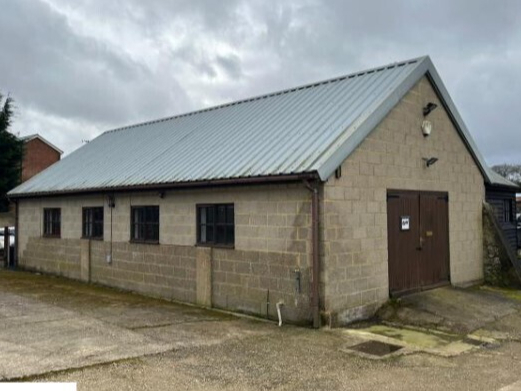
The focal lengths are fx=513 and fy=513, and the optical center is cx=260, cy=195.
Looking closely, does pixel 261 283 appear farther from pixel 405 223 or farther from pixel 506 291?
pixel 506 291

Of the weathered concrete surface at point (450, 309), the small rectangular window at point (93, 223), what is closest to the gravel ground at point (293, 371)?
the weathered concrete surface at point (450, 309)

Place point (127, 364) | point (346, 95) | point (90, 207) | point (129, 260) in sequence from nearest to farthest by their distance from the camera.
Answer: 1. point (127, 364)
2. point (346, 95)
3. point (129, 260)
4. point (90, 207)

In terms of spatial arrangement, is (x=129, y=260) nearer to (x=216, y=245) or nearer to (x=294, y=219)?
(x=216, y=245)

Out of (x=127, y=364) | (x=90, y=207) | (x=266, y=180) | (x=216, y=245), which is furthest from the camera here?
(x=90, y=207)

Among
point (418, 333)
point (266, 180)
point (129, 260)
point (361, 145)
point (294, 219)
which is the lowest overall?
point (418, 333)

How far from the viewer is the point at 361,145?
400 inches

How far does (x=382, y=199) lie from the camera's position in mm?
10703

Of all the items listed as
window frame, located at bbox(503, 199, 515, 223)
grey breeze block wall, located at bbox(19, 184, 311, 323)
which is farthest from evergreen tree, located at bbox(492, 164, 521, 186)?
grey breeze block wall, located at bbox(19, 184, 311, 323)

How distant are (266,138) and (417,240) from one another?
4134 millimetres

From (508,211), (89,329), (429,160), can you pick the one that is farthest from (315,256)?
(508,211)

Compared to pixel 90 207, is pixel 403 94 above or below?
above

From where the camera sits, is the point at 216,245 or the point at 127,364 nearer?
the point at 127,364

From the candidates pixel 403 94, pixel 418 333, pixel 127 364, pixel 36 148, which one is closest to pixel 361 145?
pixel 403 94

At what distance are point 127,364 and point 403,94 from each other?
796cm
